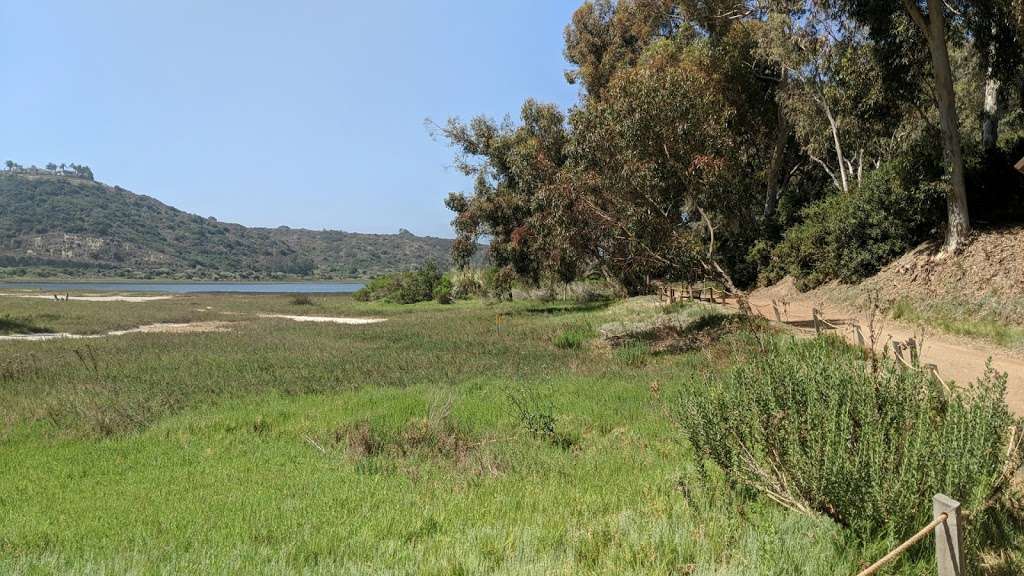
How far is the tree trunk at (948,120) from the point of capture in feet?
48.8

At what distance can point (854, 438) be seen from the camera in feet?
13.9

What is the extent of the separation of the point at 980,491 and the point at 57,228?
222 meters

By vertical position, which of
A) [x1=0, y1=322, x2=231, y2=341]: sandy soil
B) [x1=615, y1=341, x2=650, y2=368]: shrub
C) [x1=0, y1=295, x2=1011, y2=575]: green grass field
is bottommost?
[x1=0, y1=322, x2=231, y2=341]: sandy soil

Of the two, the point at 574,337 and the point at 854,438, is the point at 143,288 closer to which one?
the point at 574,337

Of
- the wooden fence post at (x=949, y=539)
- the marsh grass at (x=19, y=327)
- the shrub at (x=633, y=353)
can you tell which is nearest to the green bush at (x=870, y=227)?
the shrub at (x=633, y=353)

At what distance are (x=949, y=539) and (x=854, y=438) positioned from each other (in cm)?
173

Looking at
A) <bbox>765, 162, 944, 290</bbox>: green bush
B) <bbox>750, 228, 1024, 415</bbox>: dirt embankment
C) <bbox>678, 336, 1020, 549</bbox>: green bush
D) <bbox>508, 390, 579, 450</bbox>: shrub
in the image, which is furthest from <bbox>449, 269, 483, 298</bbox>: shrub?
<bbox>678, 336, 1020, 549</bbox>: green bush

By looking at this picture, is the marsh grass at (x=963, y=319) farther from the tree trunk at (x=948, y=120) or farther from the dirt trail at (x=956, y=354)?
the tree trunk at (x=948, y=120)

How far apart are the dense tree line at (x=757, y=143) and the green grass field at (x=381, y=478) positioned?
5240 mm

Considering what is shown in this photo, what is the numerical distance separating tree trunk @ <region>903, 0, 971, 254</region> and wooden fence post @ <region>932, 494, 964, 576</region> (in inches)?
632

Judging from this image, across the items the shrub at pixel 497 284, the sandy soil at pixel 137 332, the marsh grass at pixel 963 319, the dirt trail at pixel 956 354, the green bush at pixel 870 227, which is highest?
the green bush at pixel 870 227

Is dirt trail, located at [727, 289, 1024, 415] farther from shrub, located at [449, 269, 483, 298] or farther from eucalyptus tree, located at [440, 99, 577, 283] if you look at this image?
shrub, located at [449, 269, 483, 298]

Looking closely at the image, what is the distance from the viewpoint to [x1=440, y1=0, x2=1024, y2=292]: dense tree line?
15.9 metres

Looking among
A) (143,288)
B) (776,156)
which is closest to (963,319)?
(776,156)
